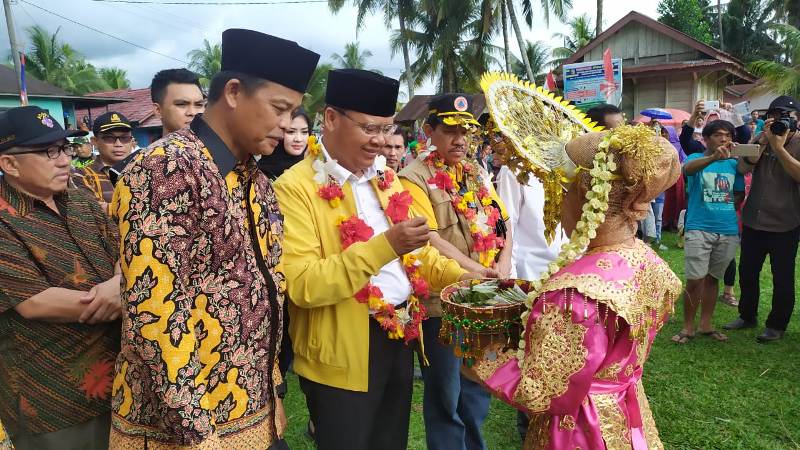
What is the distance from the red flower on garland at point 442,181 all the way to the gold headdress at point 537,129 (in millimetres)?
1349

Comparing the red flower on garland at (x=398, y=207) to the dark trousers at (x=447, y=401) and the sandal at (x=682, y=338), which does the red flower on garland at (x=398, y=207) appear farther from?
the sandal at (x=682, y=338)

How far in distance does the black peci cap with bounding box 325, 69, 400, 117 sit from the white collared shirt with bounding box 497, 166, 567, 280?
1719 mm

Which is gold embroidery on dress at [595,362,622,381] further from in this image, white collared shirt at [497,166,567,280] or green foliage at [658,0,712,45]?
green foliage at [658,0,712,45]

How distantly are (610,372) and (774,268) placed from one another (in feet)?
15.8

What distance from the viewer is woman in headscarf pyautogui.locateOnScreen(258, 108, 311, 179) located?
15.1ft

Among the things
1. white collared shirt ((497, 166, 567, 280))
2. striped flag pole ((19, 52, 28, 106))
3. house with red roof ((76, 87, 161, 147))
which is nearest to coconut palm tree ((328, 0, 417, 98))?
house with red roof ((76, 87, 161, 147))

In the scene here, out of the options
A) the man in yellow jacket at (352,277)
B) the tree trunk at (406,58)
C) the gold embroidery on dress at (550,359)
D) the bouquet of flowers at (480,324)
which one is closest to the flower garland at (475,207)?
the man in yellow jacket at (352,277)

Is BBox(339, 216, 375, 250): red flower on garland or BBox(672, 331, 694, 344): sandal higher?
BBox(339, 216, 375, 250): red flower on garland

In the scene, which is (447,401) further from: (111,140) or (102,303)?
(111,140)

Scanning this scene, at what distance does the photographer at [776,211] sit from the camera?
5293mm

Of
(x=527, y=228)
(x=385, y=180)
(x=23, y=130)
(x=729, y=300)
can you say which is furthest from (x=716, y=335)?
(x=23, y=130)

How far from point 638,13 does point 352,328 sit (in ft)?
77.6

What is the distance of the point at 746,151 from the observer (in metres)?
5.52

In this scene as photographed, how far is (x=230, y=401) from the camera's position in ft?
6.10
